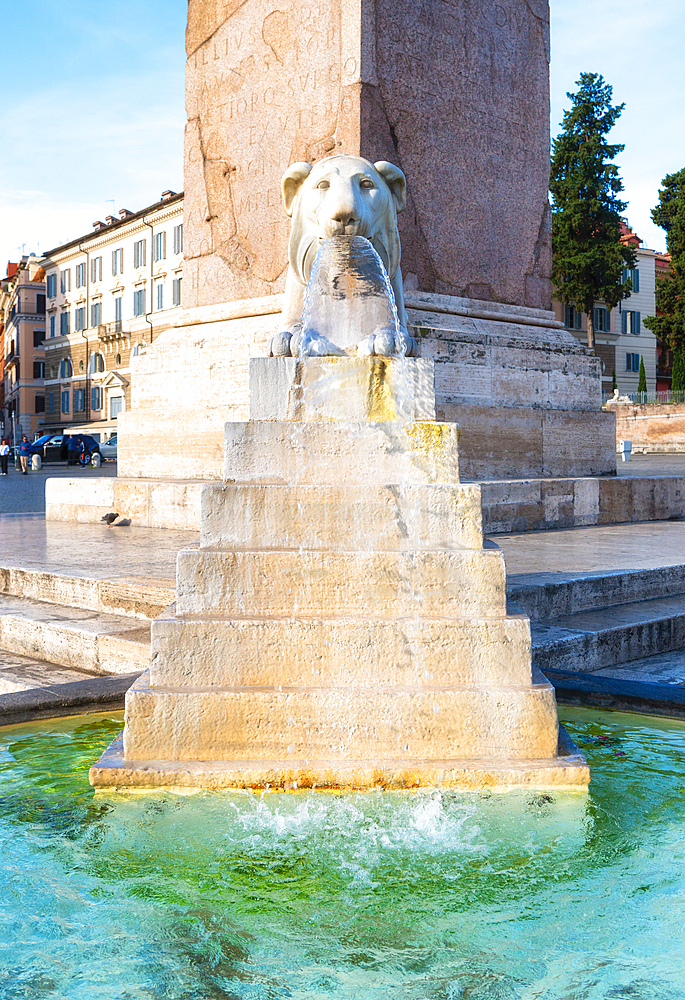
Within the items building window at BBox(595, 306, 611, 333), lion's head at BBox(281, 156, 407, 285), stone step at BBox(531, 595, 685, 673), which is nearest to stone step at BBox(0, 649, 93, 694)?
stone step at BBox(531, 595, 685, 673)

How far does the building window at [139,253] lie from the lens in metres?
47.3

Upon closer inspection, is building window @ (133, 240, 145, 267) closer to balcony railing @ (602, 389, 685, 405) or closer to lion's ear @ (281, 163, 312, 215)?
balcony railing @ (602, 389, 685, 405)

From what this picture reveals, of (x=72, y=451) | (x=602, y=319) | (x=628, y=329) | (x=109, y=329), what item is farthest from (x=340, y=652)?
(x=109, y=329)

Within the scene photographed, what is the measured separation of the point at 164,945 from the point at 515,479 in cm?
549

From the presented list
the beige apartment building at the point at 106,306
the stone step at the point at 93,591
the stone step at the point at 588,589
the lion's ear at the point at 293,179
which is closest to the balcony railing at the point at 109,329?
the beige apartment building at the point at 106,306

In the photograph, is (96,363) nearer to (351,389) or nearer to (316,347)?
(316,347)

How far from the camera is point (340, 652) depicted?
98.6 inches

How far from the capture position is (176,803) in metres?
2.25

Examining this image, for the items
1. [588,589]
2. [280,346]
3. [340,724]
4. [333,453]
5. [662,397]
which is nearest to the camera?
[340,724]

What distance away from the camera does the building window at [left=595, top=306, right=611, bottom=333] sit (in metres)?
46.9

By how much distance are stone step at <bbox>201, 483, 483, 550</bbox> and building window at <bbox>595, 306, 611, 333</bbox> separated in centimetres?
Answer: 4673

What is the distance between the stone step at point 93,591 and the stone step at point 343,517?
1.16 metres

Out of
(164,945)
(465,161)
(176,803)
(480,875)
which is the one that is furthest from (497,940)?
(465,161)

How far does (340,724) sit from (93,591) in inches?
82.9
